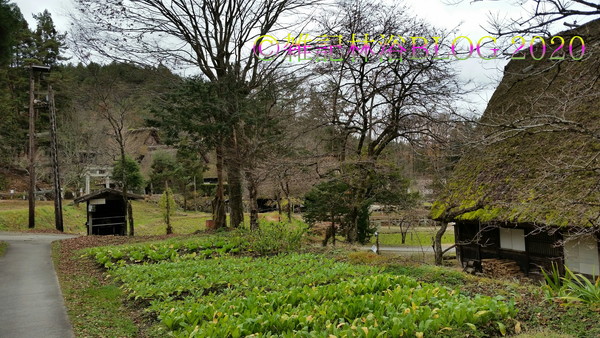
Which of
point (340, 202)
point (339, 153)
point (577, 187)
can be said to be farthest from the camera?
point (340, 202)

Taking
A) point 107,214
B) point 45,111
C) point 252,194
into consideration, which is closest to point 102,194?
point 107,214

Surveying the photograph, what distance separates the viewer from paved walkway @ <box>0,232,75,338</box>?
6551 mm

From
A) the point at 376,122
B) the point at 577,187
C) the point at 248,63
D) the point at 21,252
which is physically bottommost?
the point at 21,252

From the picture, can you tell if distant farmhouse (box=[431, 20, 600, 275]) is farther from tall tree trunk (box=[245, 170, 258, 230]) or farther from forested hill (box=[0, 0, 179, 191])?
forested hill (box=[0, 0, 179, 191])

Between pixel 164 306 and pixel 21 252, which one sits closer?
pixel 164 306

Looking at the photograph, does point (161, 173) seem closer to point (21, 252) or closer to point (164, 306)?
point (21, 252)

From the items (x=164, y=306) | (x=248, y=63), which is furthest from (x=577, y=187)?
(x=248, y=63)

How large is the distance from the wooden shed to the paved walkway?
9.00 meters

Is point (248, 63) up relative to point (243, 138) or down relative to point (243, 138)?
up

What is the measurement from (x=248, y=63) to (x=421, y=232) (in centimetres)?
2184

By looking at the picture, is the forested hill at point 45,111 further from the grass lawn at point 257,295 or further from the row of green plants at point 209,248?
the grass lawn at point 257,295

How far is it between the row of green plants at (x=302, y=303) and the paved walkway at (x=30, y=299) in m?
1.34

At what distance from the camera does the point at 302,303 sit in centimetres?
625

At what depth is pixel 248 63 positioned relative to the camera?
18.2 metres
